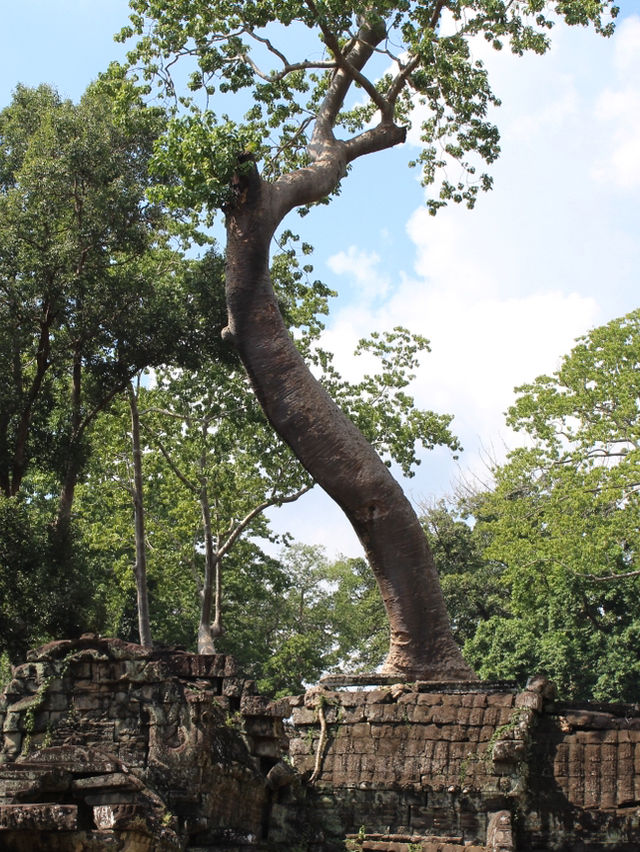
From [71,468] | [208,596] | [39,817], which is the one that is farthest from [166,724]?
[208,596]

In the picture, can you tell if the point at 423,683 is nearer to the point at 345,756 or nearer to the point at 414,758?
the point at 414,758

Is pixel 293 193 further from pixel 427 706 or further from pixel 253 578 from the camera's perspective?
pixel 253 578

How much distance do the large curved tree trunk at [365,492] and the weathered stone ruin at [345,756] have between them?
1.54 m

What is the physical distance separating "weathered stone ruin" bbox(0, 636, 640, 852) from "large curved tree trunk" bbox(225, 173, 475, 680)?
1545 millimetres

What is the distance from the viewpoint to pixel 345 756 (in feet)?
28.6

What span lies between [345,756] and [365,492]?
289 centimetres

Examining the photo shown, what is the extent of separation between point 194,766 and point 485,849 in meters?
2.38

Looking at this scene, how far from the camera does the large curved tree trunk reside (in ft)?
34.0

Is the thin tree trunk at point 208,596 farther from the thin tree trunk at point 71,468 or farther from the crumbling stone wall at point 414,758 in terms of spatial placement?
the crumbling stone wall at point 414,758

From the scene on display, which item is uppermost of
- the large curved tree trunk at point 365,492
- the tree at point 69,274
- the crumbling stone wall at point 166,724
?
the tree at point 69,274

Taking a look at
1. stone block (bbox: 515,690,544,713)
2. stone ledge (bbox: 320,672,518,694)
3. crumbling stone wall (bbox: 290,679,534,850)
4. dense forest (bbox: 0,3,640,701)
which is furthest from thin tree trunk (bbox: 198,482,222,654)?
stone block (bbox: 515,690,544,713)

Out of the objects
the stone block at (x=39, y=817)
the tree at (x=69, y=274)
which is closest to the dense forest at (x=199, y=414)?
the tree at (x=69, y=274)

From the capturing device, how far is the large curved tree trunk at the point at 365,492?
34.0 feet

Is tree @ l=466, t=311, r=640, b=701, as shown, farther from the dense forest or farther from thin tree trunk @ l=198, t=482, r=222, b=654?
thin tree trunk @ l=198, t=482, r=222, b=654
